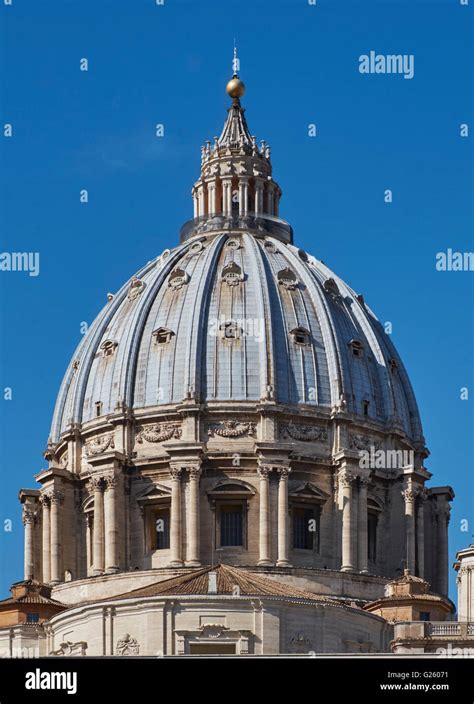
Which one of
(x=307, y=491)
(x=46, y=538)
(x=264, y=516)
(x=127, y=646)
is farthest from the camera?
(x=46, y=538)

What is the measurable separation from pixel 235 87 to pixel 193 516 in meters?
28.7

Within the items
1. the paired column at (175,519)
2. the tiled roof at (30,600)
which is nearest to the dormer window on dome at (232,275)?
the paired column at (175,519)

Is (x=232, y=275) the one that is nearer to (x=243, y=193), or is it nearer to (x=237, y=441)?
(x=243, y=193)

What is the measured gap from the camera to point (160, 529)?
3671 inches

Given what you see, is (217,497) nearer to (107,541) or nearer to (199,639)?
(107,541)

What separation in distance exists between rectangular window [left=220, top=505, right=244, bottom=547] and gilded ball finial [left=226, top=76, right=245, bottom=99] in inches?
1071

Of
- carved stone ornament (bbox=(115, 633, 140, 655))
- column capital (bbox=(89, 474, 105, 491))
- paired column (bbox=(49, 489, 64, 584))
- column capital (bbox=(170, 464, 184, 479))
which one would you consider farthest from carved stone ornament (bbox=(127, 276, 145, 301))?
carved stone ornament (bbox=(115, 633, 140, 655))

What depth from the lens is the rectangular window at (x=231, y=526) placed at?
302ft

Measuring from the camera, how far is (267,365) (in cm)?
9588

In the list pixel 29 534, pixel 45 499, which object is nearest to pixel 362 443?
pixel 45 499

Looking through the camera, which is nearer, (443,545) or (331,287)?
(443,545)

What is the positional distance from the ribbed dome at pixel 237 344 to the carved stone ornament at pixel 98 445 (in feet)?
4.53

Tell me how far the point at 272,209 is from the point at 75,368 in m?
13.8
